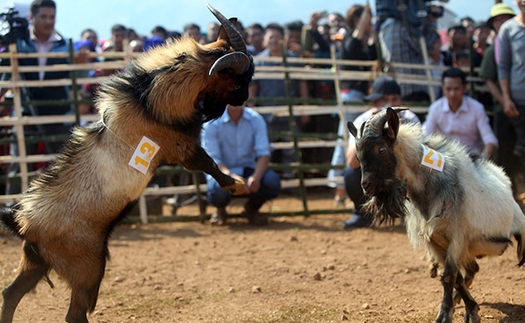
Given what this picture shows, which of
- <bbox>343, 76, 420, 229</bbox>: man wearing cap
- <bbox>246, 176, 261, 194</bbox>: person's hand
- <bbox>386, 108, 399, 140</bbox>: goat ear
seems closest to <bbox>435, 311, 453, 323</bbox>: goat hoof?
<bbox>386, 108, 399, 140</bbox>: goat ear

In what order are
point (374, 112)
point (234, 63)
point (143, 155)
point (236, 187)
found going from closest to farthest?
point (234, 63) < point (143, 155) < point (236, 187) < point (374, 112)

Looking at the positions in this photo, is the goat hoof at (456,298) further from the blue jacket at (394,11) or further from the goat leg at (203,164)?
the blue jacket at (394,11)

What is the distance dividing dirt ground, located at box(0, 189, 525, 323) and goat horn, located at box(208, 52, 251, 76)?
1902mm

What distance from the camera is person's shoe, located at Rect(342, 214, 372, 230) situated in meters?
7.83

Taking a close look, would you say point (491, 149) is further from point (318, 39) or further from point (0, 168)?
point (0, 168)

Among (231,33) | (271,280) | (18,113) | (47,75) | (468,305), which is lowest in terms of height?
(271,280)

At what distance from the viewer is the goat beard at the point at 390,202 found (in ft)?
13.9

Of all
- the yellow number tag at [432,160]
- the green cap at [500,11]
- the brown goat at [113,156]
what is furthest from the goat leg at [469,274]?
the green cap at [500,11]

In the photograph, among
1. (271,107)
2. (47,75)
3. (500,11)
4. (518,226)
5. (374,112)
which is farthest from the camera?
(271,107)

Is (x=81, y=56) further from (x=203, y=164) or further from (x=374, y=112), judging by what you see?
(x=203, y=164)

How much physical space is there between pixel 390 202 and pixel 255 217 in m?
4.13

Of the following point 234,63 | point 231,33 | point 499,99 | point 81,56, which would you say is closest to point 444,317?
point 234,63

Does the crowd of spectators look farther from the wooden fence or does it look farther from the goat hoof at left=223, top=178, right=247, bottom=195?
the goat hoof at left=223, top=178, right=247, bottom=195

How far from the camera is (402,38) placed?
9.05 m
